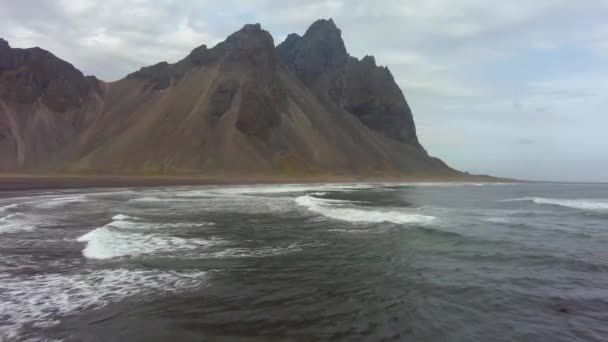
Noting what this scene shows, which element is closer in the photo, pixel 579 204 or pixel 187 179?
pixel 579 204

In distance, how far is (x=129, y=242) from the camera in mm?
16750

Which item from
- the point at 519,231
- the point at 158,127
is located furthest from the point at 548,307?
the point at 158,127

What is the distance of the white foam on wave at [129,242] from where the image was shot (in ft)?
48.6

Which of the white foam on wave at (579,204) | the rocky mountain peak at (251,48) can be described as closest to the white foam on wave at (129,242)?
the white foam on wave at (579,204)

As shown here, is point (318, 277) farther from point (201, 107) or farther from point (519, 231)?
point (201, 107)

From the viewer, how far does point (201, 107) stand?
12862 centimetres

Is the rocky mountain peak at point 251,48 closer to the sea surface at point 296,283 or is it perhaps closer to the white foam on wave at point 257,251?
the sea surface at point 296,283

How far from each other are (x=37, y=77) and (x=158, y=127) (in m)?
41.5

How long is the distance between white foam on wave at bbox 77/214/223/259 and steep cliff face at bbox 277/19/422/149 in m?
158

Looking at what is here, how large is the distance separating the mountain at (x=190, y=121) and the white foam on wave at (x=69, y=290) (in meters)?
96.7

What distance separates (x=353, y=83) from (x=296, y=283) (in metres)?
177

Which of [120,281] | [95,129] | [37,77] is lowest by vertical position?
[120,281]

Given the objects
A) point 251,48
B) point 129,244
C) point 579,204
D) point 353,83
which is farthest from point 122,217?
point 353,83

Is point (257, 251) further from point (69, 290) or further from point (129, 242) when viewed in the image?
point (69, 290)
